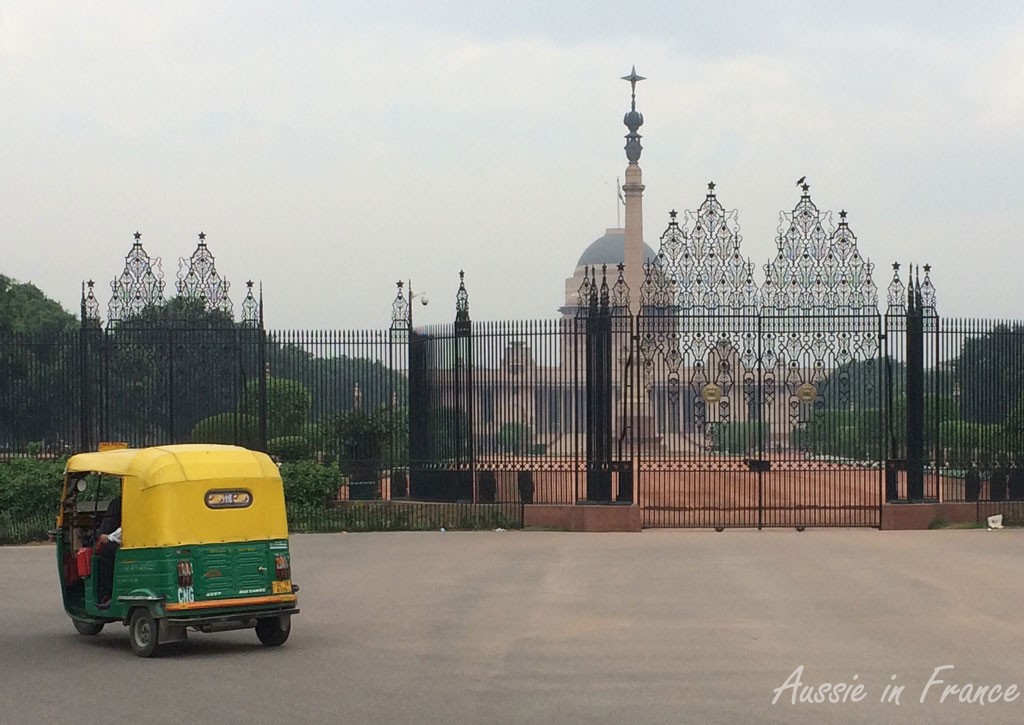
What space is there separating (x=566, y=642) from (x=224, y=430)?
1251 cm

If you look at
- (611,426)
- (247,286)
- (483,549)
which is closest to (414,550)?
(483,549)

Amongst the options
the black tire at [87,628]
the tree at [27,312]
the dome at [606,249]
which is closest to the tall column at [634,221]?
the tree at [27,312]

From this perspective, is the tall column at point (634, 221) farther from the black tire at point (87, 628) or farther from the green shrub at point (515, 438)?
the black tire at point (87, 628)

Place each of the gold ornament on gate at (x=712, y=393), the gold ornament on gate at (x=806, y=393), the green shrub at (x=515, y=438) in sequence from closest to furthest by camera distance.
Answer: the gold ornament on gate at (x=806, y=393)
the gold ornament on gate at (x=712, y=393)
the green shrub at (x=515, y=438)

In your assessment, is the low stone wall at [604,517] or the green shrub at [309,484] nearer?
the low stone wall at [604,517]

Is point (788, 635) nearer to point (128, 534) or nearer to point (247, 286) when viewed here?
point (128, 534)

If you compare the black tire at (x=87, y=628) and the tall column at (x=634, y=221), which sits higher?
the tall column at (x=634, y=221)

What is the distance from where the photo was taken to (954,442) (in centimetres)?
2197

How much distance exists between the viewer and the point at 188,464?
11703 mm

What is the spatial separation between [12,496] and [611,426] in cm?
868

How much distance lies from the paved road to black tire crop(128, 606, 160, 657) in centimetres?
15

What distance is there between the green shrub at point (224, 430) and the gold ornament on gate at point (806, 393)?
27.0ft

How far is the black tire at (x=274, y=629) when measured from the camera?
1181cm

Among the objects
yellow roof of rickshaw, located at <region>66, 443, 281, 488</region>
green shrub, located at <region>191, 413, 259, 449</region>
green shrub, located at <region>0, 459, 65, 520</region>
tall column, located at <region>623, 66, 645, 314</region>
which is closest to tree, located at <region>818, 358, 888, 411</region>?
green shrub, located at <region>191, 413, 259, 449</region>
